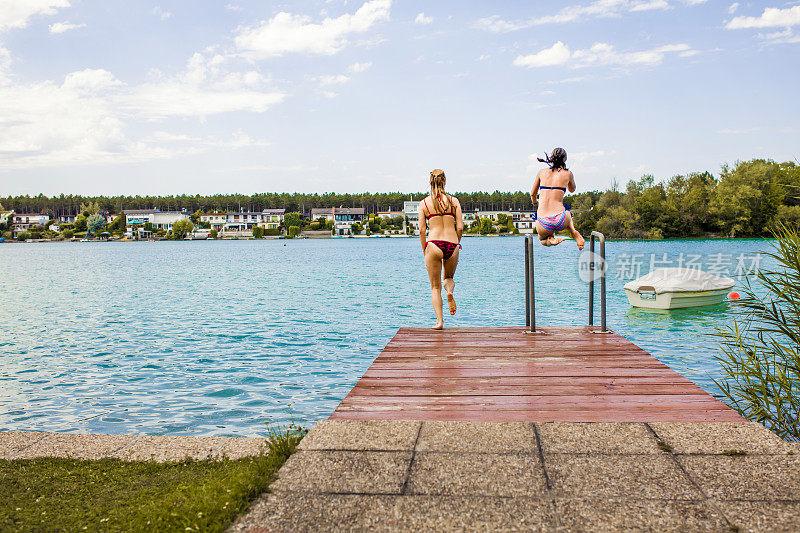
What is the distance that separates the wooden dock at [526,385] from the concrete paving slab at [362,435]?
28cm

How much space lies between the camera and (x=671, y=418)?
14.5ft

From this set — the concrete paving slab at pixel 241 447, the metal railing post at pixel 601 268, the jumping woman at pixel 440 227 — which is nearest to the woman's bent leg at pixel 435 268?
the jumping woman at pixel 440 227

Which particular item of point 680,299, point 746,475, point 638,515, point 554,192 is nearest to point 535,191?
point 554,192

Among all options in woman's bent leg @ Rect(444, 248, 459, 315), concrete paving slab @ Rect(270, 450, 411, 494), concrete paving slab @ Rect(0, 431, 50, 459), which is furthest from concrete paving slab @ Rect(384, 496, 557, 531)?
woman's bent leg @ Rect(444, 248, 459, 315)

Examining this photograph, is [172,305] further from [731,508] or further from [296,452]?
[731,508]

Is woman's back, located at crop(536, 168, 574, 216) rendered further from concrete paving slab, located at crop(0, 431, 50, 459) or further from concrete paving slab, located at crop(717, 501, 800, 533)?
concrete paving slab, located at crop(0, 431, 50, 459)

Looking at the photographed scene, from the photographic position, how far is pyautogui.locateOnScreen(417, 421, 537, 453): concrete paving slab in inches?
150

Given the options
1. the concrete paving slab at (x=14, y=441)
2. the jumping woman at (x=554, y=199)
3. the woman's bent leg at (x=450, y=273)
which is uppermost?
the jumping woman at (x=554, y=199)

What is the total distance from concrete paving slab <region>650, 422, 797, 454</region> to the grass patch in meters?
2.48

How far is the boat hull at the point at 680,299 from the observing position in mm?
20312

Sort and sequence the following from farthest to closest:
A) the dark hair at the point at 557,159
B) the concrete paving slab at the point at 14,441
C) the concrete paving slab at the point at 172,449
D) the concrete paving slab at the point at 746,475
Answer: the dark hair at the point at 557,159
the concrete paving slab at the point at 14,441
the concrete paving slab at the point at 172,449
the concrete paving slab at the point at 746,475

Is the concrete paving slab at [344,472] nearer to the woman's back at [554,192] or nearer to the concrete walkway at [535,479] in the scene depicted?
the concrete walkway at [535,479]

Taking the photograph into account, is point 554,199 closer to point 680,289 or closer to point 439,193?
point 439,193

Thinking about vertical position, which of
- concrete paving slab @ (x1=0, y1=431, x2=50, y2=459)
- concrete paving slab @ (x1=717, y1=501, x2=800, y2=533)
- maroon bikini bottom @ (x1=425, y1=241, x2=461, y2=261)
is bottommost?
concrete paving slab @ (x1=0, y1=431, x2=50, y2=459)
